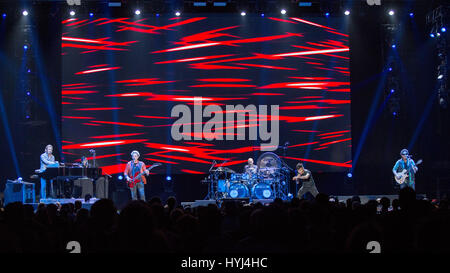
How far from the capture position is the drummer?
546 inches

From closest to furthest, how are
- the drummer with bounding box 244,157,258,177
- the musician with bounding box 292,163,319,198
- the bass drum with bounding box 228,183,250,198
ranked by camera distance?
the musician with bounding box 292,163,319,198
the bass drum with bounding box 228,183,250,198
the drummer with bounding box 244,157,258,177

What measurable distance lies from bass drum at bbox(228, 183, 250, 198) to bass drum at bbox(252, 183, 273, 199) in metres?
0.21

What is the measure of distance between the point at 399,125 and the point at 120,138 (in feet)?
30.6

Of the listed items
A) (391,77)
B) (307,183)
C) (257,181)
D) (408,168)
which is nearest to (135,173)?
(257,181)

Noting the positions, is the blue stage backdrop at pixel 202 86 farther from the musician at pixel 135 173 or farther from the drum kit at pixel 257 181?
the musician at pixel 135 173

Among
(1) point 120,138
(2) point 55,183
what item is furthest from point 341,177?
(2) point 55,183

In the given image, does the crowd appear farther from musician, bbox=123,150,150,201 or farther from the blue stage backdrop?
the blue stage backdrop

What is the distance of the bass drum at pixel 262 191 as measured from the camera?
44.0 ft

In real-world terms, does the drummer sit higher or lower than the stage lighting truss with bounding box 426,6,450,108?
lower

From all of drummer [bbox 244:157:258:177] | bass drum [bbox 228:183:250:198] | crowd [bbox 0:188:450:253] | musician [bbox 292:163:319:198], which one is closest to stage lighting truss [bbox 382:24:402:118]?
musician [bbox 292:163:319:198]

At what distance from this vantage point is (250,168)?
14312 mm

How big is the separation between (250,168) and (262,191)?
3.59 ft

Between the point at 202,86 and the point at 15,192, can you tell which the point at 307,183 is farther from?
the point at 15,192

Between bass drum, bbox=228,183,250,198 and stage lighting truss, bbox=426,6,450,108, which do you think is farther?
stage lighting truss, bbox=426,6,450,108
